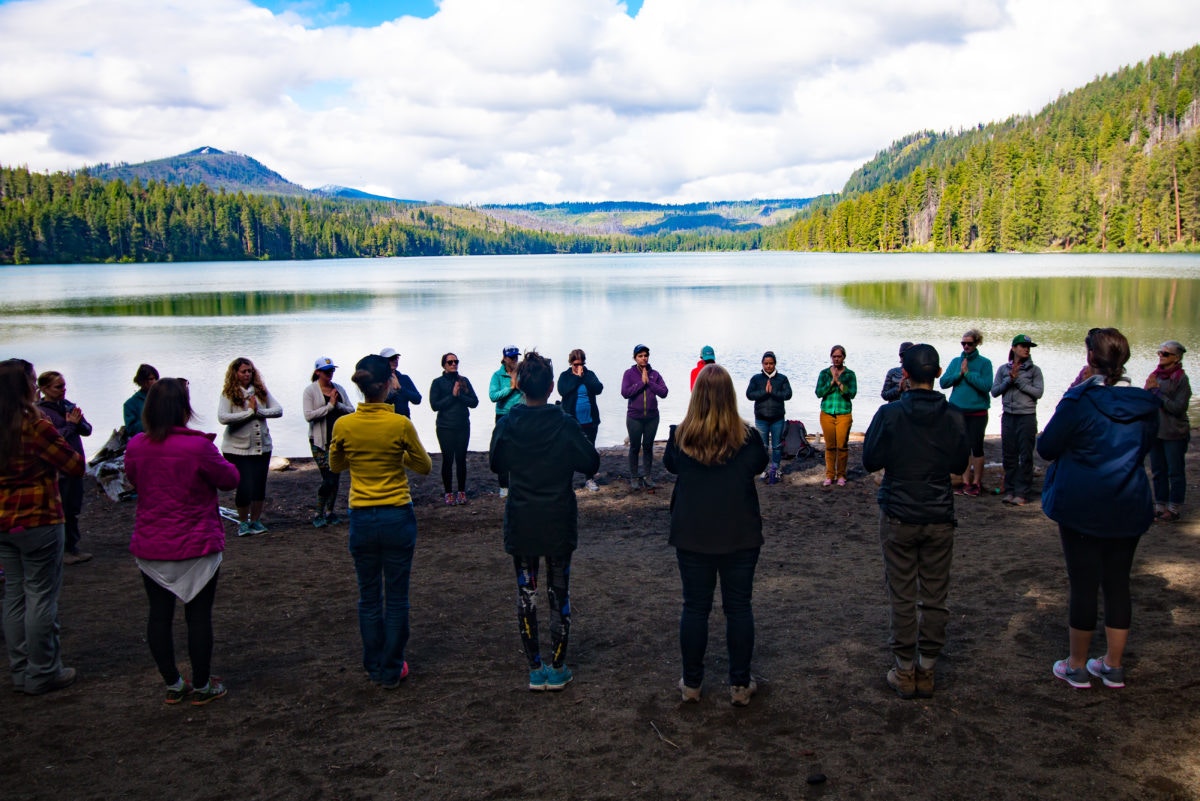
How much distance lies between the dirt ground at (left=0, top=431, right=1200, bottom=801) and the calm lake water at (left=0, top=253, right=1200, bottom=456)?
7798 millimetres

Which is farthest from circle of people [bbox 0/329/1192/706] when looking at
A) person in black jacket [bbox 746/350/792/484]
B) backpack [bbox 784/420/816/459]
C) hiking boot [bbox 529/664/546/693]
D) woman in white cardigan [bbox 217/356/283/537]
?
backpack [bbox 784/420/816/459]

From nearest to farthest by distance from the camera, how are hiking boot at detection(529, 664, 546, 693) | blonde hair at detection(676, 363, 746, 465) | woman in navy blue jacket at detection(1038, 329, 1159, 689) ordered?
blonde hair at detection(676, 363, 746, 465) → woman in navy blue jacket at detection(1038, 329, 1159, 689) → hiking boot at detection(529, 664, 546, 693)

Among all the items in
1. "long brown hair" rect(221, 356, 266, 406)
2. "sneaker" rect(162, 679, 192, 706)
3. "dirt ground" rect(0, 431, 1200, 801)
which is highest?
"long brown hair" rect(221, 356, 266, 406)

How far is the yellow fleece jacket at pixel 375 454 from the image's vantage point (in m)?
4.96

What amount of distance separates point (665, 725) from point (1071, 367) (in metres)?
23.2

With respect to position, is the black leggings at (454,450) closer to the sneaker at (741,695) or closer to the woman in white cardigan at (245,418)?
the woman in white cardigan at (245,418)

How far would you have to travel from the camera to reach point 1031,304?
41.2 meters

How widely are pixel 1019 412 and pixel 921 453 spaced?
594 centimetres

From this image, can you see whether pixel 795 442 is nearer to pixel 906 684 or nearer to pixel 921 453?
pixel 906 684

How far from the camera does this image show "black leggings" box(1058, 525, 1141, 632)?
15.3 feet

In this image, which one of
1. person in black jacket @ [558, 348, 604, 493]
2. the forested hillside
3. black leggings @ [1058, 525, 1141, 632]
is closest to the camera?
black leggings @ [1058, 525, 1141, 632]

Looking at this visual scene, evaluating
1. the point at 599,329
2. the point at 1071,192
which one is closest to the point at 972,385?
the point at 599,329

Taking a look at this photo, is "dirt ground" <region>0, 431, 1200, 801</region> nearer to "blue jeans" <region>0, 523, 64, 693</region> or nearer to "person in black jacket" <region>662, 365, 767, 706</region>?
"blue jeans" <region>0, 523, 64, 693</region>

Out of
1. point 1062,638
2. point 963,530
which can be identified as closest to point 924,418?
point 1062,638
